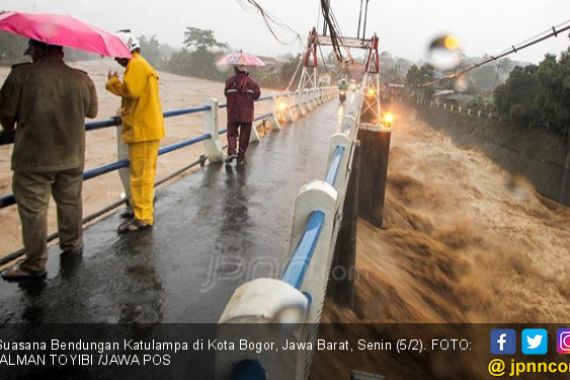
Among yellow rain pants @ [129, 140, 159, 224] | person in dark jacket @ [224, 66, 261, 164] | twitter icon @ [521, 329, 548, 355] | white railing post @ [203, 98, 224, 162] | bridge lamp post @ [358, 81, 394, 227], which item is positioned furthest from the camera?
bridge lamp post @ [358, 81, 394, 227]

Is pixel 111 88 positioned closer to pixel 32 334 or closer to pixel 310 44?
pixel 32 334

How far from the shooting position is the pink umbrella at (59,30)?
2559 mm

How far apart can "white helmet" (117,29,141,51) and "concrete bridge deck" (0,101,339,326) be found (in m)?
1.87

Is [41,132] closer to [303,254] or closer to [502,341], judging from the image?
[303,254]

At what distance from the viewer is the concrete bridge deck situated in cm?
277

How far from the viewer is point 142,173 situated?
4.04m

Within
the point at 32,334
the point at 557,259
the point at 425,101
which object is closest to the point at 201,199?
the point at 32,334

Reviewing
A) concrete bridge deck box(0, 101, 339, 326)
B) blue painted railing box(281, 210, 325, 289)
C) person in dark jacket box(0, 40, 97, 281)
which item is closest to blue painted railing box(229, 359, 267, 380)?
blue painted railing box(281, 210, 325, 289)

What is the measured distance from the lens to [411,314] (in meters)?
7.00

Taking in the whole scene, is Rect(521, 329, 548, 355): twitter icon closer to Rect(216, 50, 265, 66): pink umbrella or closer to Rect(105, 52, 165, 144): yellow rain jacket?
Rect(105, 52, 165, 144): yellow rain jacket

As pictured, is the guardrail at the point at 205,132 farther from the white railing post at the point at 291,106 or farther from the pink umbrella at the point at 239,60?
the pink umbrella at the point at 239,60

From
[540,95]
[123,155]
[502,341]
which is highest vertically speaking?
[540,95]

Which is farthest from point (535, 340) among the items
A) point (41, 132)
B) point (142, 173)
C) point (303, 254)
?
point (41, 132)

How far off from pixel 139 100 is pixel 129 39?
0.57 metres
